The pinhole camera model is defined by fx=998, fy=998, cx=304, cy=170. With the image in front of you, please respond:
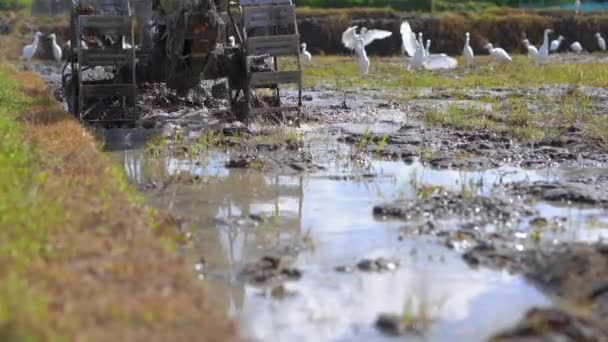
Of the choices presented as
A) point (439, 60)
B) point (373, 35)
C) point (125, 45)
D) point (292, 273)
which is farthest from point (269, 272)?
point (439, 60)

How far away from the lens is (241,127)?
1309 cm

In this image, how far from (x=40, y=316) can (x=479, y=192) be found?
543 cm

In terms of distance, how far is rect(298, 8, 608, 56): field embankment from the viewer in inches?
1300

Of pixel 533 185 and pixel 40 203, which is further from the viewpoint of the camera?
pixel 533 185

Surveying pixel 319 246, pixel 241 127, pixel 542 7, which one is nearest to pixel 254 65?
pixel 241 127

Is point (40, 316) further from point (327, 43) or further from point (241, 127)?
point (327, 43)

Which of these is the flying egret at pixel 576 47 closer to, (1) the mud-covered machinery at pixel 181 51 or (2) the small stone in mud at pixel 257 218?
(1) the mud-covered machinery at pixel 181 51

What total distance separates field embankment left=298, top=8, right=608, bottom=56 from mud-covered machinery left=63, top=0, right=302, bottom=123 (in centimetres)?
1992

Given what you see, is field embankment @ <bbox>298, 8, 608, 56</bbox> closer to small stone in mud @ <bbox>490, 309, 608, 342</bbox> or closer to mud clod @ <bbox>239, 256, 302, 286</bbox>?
mud clod @ <bbox>239, 256, 302, 286</bbox>

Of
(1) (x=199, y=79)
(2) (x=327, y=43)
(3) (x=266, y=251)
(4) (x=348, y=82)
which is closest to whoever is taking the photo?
(3) (x=266, y=251)

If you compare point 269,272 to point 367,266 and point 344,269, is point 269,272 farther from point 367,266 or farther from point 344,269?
point 367,266

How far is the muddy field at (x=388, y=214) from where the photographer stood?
19.0 feet

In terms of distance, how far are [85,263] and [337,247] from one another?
235 cm

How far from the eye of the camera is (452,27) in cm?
3312
